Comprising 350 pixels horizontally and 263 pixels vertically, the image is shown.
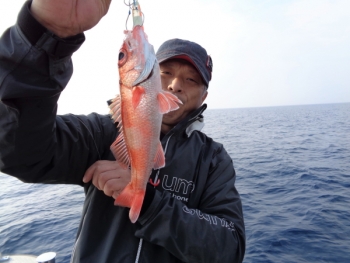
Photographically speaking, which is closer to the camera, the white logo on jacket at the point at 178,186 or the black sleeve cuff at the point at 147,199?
the black sleeve cuff at the point at 147,199

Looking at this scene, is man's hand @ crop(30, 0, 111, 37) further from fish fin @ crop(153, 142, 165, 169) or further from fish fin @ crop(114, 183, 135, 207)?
fish fin @ crop(114, 183, 135, 207)

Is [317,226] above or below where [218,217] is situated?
below

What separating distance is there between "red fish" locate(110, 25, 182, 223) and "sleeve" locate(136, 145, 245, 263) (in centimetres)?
37

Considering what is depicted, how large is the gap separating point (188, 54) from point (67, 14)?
163 cm

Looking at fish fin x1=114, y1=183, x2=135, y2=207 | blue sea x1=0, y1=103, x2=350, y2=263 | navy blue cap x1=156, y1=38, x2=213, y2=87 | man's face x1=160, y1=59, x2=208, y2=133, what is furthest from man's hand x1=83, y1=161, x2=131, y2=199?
blue sea x1=0, y1=103, x2=350, y2=263

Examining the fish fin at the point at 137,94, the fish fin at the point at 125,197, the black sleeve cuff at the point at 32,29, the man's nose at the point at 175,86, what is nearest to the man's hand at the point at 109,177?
the fish fin at the point at 125,197

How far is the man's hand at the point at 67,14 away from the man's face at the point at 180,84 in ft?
4.73

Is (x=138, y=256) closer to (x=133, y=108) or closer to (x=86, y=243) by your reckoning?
(x=86, y=243)

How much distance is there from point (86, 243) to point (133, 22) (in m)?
1.82

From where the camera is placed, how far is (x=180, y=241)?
2.25 meters

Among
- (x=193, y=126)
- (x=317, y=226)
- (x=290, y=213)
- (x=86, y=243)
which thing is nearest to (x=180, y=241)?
(x=86, y=243)

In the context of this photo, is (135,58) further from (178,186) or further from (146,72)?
(178,186)

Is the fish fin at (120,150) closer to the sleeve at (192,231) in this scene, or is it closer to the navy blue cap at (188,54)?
the sleeve at (192,231)

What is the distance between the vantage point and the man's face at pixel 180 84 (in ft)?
10.1
